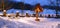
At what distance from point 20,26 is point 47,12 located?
3.47 feet

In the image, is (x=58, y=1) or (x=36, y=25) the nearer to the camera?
(x=36, y=25)

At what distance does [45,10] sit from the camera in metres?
3.13

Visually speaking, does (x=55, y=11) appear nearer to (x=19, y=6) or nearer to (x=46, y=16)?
(x=46, y=16)

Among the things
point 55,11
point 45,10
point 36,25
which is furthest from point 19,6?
point 36,25

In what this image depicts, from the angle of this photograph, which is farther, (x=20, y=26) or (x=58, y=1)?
(x=58, y=1)

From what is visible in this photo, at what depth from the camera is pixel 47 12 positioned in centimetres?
313

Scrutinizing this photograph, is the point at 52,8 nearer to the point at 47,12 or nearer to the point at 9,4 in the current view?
the point at 47,12

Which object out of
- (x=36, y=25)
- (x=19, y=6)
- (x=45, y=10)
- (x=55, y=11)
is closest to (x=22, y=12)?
(x=19, y=6)

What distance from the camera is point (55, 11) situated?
3.17 m

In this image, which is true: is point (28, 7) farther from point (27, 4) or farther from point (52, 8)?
point (52, 8)

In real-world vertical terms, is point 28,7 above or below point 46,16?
above

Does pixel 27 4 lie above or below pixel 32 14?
above

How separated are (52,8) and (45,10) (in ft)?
0.52

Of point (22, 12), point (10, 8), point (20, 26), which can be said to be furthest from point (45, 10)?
point (20, 26)
